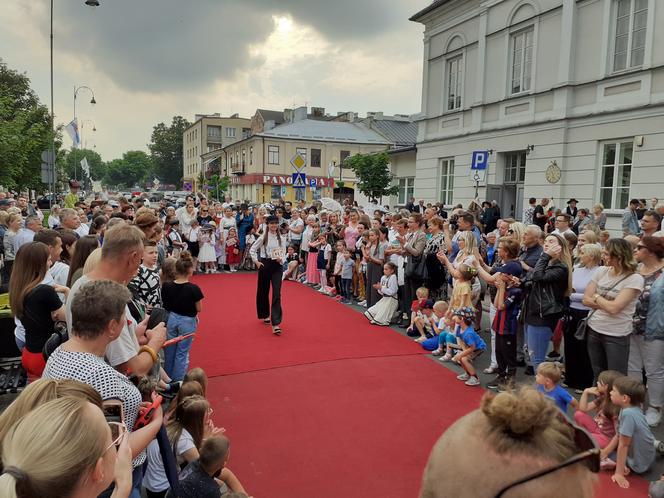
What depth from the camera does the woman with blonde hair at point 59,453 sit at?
1.32m

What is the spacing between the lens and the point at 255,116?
2810 inches

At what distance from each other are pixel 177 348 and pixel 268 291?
9.84 ft

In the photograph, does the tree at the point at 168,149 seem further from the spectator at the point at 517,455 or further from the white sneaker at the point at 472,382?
the spectator at the point at 517,455

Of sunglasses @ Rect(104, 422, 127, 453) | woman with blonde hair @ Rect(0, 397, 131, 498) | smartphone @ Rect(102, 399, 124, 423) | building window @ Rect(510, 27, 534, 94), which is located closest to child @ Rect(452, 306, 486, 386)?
smartphone @ Rect(102, 399, 124, 423)

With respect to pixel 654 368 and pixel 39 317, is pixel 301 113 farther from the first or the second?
pixel 39 317

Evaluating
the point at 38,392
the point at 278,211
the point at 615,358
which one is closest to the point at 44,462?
the point at 38,392

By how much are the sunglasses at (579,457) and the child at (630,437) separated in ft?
11.7

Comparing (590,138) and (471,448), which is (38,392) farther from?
(590,138)

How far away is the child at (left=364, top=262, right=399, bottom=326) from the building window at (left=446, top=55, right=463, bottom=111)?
13558 mm

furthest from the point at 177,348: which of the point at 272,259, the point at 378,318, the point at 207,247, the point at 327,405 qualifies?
the point at 207,247

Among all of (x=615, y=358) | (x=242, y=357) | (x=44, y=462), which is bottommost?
(x=242, y=357)

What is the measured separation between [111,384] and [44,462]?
3.31ft

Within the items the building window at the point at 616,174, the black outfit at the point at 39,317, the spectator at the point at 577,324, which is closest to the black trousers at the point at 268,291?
the spectator at the point at 577,324

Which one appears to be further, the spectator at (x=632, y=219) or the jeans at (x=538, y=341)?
the spectator at (x=632, y=219)
